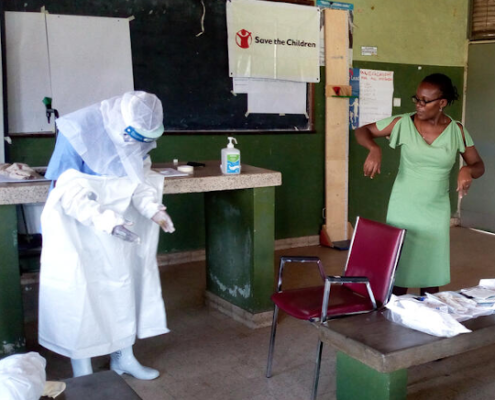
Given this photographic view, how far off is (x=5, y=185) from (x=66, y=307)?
0.65 metres

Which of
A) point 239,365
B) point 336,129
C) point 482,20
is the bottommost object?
point 239,365

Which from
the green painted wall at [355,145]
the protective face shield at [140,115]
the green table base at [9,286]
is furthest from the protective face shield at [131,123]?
the green painted wall at [355,145]

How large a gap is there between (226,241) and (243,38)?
1963 mm

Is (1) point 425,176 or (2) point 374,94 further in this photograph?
(2) point 374,94

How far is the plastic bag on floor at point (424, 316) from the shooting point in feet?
6.19

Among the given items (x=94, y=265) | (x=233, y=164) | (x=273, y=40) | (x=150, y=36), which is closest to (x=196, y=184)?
(x=233, y=164)

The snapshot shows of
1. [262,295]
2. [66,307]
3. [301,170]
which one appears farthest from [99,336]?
[301,170]

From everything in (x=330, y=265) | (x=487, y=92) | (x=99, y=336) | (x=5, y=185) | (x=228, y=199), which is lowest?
(x=330, y=265)

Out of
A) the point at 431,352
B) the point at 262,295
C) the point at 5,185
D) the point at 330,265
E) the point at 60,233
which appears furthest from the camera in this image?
the point at 330,265

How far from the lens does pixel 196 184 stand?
2885mm

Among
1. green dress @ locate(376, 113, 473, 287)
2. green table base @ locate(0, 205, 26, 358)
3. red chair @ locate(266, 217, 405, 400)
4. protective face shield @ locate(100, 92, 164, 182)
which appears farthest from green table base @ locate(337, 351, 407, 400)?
green table base @ locate(0, 205, 26, 358)

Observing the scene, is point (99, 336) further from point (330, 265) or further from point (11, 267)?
point (330, 265)

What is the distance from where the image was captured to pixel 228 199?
3.41m

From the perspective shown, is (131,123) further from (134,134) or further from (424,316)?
(424,316)
